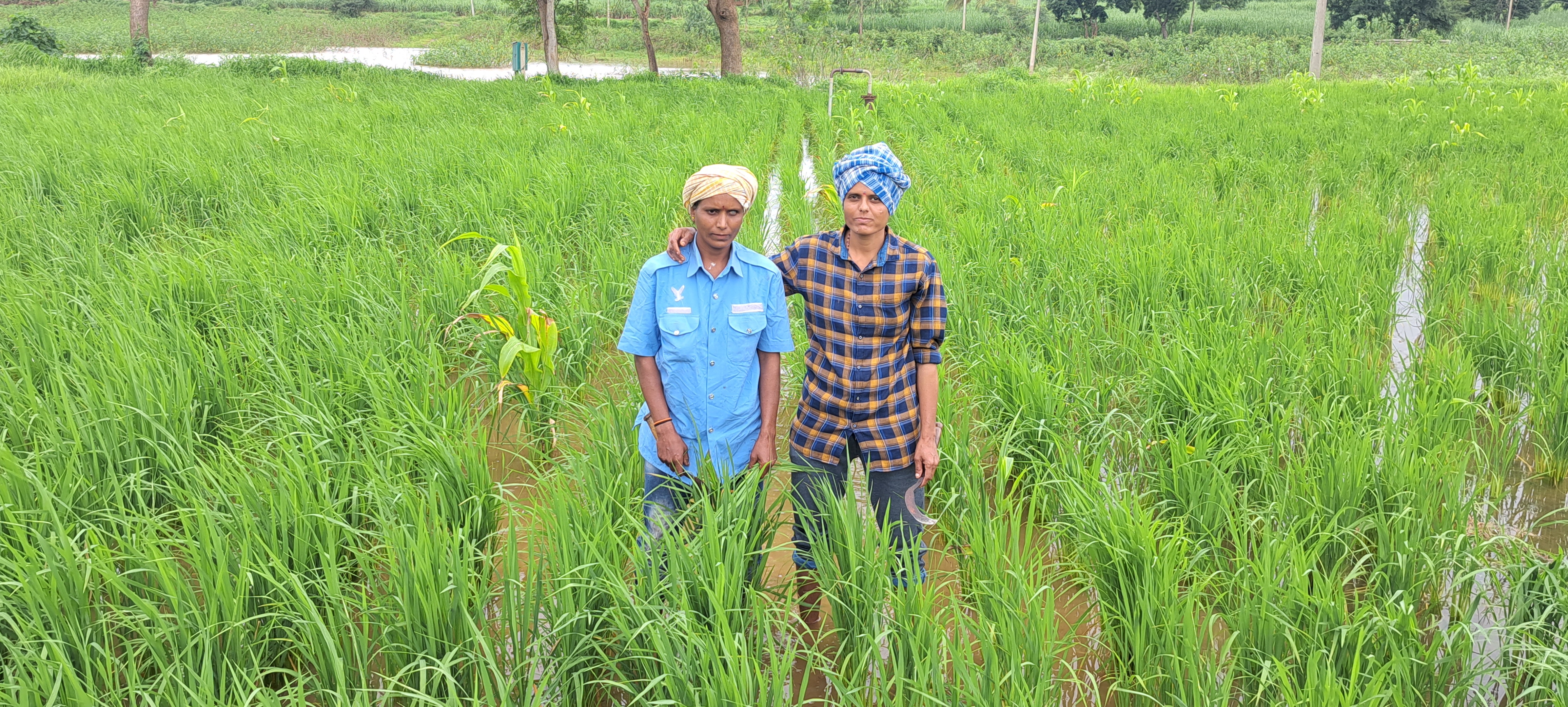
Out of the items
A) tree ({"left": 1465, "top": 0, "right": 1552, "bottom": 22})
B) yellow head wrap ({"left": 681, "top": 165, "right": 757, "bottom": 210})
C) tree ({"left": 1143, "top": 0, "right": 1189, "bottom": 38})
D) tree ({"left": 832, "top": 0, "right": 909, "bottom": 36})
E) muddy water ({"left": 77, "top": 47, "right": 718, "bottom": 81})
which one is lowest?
yellow head wrap ({"left": 681, "top": 165, "right": 757, "bottom": 210})

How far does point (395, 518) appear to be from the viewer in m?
2.15

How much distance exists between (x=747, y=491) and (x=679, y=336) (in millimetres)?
372

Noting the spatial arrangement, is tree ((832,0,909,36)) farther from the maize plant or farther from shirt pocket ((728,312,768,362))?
shirt pocket ((728,312,768,362))

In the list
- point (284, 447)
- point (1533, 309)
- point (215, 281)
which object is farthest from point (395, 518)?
point (1533, 309)

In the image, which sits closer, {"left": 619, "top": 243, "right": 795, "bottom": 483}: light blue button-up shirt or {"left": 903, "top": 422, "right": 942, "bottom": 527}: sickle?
{"left": 619, "top": 243, "right": 795, "bottom": 483}: light blue button-up shirt

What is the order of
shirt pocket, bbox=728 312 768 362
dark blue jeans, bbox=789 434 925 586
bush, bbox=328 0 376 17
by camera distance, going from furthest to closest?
bush, bbox=328 0 376 17
dark blue jeans, bbox=789 434 925 586
shirt pocket, bbox=728 312 768 362

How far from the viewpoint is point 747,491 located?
76.2 inches

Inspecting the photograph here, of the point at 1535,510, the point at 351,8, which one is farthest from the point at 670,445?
the point at 351,8

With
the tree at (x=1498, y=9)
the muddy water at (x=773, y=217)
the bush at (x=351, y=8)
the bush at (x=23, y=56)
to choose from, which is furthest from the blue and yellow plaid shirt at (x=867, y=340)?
the bush at (x=351, y=8)

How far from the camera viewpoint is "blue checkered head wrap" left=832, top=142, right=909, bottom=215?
1.86m

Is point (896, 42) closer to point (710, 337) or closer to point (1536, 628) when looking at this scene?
point (710, 337)

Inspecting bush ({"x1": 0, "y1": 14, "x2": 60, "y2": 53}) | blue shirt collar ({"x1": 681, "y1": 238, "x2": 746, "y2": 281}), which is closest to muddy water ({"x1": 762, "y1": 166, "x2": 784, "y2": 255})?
blue shirt collar ({"x1": 681, "y1": 238, "x2": 746, "y2": 281})

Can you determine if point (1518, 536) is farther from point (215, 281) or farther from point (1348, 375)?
point (215, 281)

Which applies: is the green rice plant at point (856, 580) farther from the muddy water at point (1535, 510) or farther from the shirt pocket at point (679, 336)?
the muddy water at point (1535, 510)
